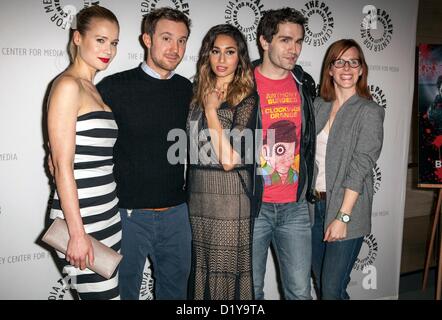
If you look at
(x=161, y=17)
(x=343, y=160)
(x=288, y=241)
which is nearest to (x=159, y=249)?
(x=288, y=241)

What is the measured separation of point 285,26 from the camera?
2.15m

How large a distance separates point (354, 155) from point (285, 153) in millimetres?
371

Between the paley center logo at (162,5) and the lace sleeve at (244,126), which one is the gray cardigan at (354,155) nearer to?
the lace sleeve at (244,126)

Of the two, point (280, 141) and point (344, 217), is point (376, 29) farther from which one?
point (344, 217)

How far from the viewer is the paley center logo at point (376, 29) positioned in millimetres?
3051

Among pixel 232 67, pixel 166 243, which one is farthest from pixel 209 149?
pixel 166 243

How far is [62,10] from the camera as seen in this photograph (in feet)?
7.38

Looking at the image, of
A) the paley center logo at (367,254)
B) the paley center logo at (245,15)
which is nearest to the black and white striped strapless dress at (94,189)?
the paley center logo at (245,15)

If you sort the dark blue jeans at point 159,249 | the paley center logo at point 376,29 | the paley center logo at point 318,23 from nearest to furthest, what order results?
the dark blue jeans at point 159,249
the paley center logo at point 318,23
the paley center logo at point 376,29

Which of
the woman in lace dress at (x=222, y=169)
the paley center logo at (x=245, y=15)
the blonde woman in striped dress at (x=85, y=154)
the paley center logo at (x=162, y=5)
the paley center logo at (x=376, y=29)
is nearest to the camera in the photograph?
the blonde woman in striped dress at (x=85, y=154)

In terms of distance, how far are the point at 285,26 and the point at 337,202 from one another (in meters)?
1.03

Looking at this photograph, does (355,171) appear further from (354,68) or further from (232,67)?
(232,67)

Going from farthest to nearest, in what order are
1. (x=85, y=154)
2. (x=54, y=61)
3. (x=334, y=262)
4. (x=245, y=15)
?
1. (x=245, y=15)
2. (x=54, y=61)
3. (x=334, y=262)
4. (x=85, y=154)

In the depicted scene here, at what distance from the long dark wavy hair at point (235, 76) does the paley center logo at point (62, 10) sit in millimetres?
848
